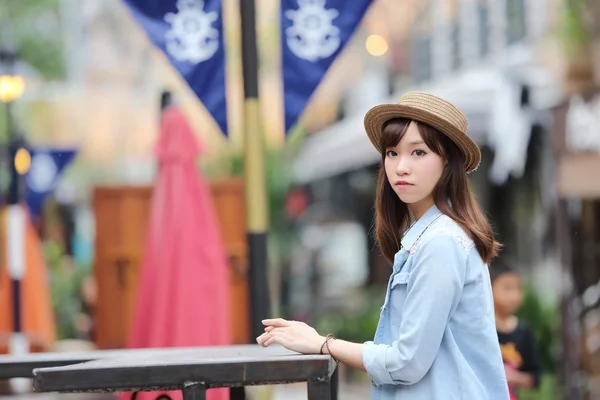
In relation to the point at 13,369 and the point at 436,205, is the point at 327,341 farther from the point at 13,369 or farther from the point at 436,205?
the point at 13,369

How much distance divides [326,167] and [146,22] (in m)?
9.97

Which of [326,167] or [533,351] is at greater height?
[326,167]

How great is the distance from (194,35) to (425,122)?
276cm

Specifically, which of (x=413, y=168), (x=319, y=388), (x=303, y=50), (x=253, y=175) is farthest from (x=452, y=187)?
(x=303, y=50)

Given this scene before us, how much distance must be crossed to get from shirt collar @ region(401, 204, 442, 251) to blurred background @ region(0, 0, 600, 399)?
0.75 m

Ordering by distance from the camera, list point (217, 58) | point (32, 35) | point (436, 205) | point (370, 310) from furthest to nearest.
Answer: point (32, 35) < point (370, 310) < point (217, 58) < point (436, 205)

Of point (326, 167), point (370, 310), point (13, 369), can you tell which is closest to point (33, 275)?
point (370, 310)

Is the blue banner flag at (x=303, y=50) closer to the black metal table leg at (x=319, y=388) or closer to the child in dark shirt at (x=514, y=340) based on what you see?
the child in dark shirt at (x=514, y=340)

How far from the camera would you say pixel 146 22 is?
5438mm

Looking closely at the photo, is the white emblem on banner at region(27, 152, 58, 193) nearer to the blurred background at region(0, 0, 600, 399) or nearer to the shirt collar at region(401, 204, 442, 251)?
the blurred background at region(0, 0, 600, 399)

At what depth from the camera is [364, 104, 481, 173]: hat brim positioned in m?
2.75

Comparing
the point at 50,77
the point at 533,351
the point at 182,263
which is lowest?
the point at 533,351

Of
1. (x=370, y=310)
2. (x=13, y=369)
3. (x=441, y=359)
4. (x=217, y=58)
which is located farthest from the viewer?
(x=370, y=310)

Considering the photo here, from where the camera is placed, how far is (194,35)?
17.5ft
